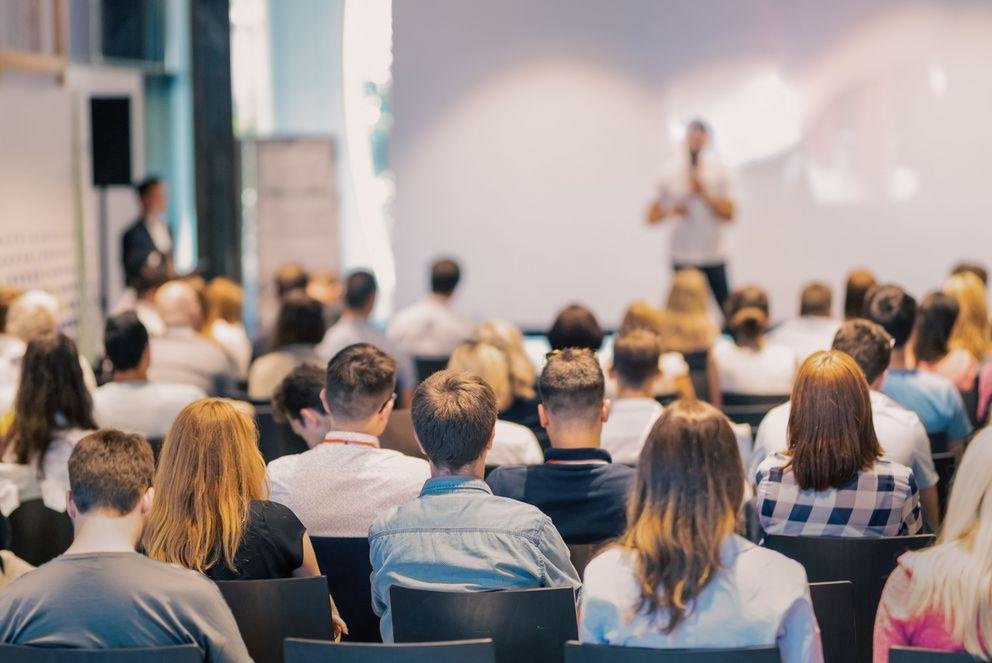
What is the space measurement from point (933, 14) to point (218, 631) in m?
9.35

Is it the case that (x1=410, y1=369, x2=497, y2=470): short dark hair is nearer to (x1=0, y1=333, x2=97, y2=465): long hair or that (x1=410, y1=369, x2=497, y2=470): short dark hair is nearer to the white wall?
(x1=0, y1=333, x2=97, y2=465): long hair

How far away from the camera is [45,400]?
13.3ft

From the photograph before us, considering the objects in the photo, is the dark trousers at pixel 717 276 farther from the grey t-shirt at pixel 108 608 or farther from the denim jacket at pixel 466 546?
the grey t-shirt at pixel 108 608

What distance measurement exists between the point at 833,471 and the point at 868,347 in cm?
87

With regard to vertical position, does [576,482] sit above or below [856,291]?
below

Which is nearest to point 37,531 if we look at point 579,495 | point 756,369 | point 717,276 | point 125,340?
point 125,340

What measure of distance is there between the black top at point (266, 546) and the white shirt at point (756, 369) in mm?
3140

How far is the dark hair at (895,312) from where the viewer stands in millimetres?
4652

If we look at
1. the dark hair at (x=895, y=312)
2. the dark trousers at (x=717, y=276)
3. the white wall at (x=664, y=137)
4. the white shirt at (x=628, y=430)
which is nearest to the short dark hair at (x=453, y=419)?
the white shirt at (x=628, y=430)

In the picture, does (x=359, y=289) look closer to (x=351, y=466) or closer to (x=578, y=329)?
(x=578, y=329)

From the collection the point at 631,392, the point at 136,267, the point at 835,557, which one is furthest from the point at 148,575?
the point at 136,267

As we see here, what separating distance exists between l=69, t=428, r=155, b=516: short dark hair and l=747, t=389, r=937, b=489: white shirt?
5.90 ft

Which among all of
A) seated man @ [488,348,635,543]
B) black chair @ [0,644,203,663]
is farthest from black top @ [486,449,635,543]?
black chair @ [0,644,203,663]

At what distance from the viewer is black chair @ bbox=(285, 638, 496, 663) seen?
2.30 m
